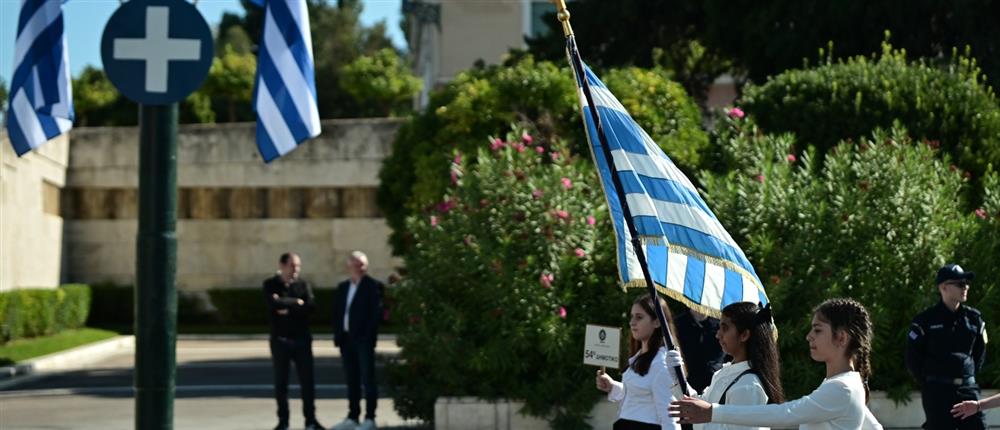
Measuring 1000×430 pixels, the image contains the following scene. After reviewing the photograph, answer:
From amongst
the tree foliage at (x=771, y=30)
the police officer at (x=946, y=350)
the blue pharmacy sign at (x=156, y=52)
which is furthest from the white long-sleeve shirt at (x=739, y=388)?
the tree foliage at (x=771, y=30)

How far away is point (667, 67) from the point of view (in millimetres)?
27250

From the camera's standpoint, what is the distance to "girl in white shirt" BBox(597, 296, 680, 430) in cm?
753

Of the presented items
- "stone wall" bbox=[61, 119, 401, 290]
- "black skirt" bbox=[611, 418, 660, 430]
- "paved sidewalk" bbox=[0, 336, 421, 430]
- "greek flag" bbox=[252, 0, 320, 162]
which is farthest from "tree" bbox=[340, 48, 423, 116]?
"black skirt" bbox=[611, 418, 660, 430]

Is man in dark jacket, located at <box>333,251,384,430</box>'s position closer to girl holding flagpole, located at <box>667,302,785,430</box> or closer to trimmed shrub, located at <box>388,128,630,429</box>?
trimmed shrub, located at <box>388,128,630,429</box>

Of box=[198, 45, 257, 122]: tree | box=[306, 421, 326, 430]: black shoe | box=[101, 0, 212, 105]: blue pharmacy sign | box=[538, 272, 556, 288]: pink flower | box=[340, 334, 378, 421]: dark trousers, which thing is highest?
box=[198, 45, 257, 122]: tree

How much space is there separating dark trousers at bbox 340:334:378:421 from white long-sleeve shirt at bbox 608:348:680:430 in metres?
6.73

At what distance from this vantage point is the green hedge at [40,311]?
979 inches

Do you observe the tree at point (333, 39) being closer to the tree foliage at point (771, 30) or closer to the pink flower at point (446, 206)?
the tree foliage at point (771, 30)

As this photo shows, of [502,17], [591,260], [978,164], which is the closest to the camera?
[591,260]

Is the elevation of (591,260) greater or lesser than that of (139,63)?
lesser

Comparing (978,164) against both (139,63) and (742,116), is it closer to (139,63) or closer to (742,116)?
(742,116)

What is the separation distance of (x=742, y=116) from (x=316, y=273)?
19258 mm

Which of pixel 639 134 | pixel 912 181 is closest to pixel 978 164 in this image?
pixel 912 181

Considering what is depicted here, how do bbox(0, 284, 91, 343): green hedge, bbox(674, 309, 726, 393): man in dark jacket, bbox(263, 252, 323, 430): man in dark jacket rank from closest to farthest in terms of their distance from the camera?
bbox(674, 309, 726, 393): man in dark jacket, bbox(263, 252, 323, 430): man in dark jacket, bbox(0, 284, 91, 343): green hedge
